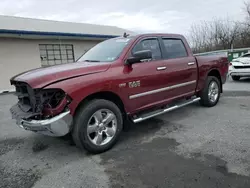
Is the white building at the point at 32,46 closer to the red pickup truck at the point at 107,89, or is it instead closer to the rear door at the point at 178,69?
the red pickup truck at the point at 107,89

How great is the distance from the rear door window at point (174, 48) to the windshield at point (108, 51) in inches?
37.9

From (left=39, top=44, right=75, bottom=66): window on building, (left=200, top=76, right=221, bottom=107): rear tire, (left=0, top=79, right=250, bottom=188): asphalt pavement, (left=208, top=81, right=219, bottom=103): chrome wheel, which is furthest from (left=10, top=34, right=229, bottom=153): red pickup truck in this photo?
(left=39, top=44, right=75, bottom=66): window on building

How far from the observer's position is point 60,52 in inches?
520

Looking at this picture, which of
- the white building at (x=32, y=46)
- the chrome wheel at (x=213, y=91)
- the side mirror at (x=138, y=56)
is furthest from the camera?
the white building at (x=32, y=46)

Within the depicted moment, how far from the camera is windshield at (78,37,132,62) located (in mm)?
3922

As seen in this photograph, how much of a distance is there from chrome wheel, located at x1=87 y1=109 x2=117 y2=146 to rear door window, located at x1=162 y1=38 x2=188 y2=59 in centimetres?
197

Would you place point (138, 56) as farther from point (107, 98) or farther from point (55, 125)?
point (55, 125)

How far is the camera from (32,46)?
478 inches

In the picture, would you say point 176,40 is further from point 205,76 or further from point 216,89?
point 216,89

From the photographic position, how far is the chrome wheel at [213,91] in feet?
18.8

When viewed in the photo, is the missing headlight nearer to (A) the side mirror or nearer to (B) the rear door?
(A) the side mirror

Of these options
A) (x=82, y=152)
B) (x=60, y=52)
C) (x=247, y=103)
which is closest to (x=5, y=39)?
(x=60, y=52)

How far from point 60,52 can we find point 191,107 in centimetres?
990

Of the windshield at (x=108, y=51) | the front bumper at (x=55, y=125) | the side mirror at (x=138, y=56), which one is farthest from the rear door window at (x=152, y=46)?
the front bumper at (x=55, y=125)
